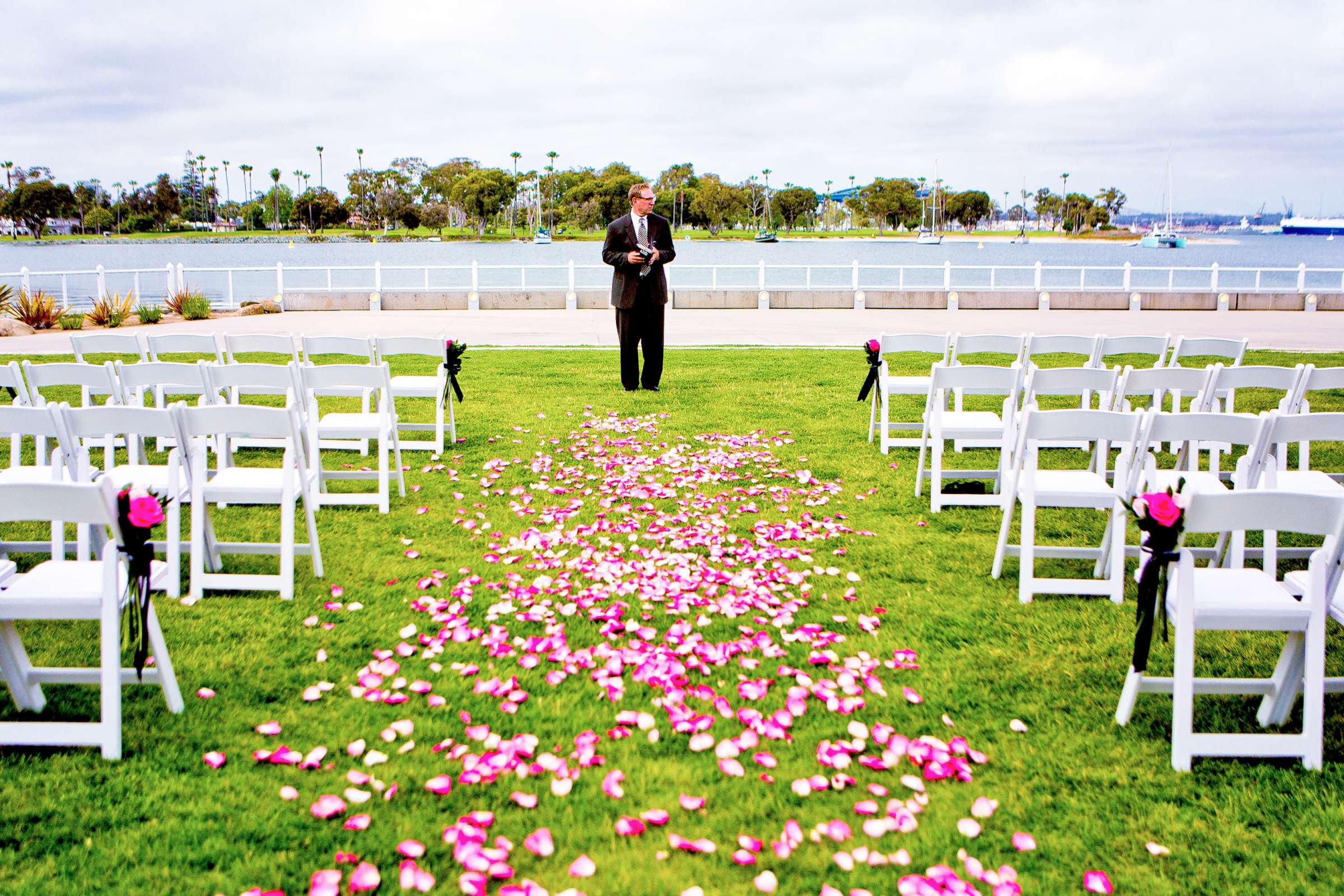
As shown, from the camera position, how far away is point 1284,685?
12.1ft

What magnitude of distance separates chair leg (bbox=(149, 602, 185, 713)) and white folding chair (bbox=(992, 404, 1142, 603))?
155 inches

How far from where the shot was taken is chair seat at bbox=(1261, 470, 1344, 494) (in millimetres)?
5387

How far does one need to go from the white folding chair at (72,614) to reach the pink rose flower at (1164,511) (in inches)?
142

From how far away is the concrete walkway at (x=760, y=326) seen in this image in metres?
17.4

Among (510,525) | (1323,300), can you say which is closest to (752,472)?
(510,525)

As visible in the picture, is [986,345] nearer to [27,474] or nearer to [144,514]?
[144,514]

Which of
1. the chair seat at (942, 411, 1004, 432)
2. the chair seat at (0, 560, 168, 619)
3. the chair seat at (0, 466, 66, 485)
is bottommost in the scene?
the chair seat at (0, 560, 168, 619)

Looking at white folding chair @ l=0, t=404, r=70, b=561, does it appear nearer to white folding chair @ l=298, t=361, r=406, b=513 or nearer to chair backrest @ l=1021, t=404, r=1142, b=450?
white folding chair @ l=298, t=361, r=406, b=513

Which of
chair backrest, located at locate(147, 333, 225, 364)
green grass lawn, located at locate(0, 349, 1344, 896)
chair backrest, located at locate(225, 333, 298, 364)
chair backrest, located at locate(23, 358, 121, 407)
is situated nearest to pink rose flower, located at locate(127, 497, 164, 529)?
green grass lawn, located at locate(0, 349, 1344, 896)

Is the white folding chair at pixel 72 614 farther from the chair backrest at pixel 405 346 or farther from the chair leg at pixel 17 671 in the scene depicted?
the chair backrest at pixel 405 346

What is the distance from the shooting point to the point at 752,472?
25.6 feet

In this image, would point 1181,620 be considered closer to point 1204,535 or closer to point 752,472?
point 1204,535

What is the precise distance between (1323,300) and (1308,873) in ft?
92.3

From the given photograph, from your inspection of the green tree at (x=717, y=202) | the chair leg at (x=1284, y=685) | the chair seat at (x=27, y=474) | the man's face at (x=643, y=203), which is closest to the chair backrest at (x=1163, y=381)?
the chair leg at (x=1284, y=685)
